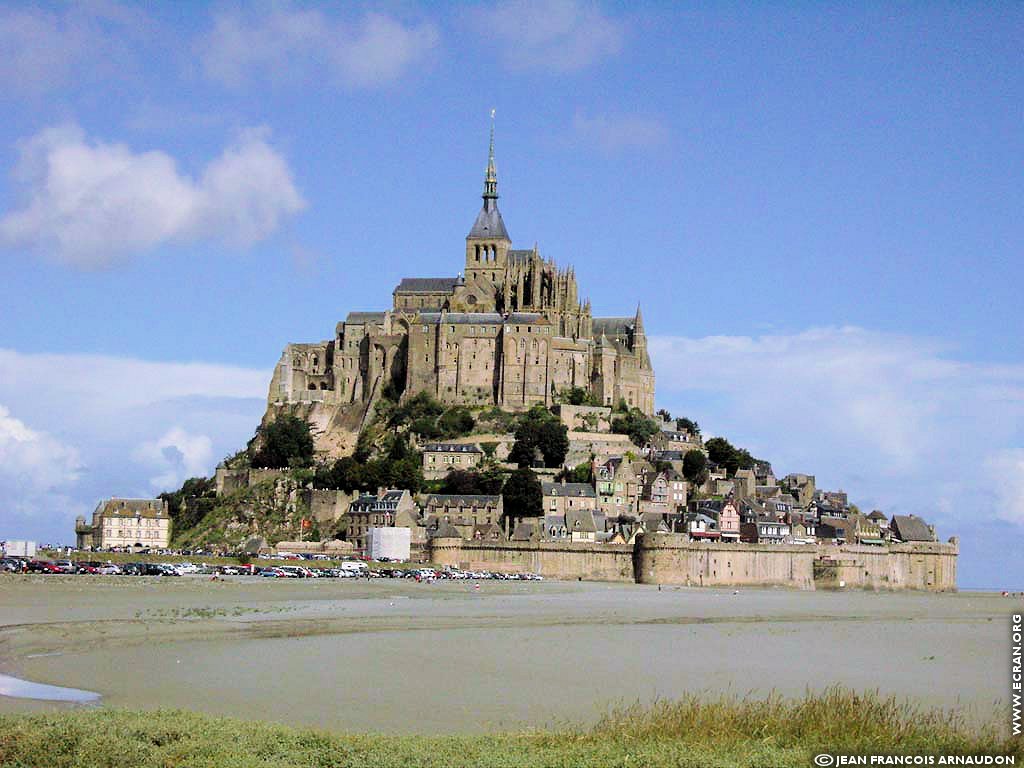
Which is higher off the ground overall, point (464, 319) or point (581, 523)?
point (464, 319)

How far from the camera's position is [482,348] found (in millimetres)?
116625

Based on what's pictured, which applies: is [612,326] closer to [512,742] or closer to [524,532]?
[524,532]

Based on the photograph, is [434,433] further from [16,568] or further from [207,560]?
[16,568]

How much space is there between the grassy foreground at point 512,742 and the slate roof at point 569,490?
75514 millimetres

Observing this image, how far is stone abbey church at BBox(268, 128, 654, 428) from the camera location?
115m

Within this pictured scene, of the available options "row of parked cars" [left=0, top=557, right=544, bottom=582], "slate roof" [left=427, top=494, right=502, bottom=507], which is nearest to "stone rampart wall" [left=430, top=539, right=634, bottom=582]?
"row of parked cars" [left=0, top=557, right=544, bottom=582]

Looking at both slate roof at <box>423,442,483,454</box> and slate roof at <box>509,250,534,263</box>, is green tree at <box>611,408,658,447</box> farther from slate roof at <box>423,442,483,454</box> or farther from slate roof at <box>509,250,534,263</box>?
slate roof at <box>509,250,534,263</box>

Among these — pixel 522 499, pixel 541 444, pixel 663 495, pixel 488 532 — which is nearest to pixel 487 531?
Result: pixel 488 532

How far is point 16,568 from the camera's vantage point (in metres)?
69.0

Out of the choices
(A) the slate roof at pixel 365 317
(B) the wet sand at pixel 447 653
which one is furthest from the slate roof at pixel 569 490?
(B) the wet sand at pixel 447 653

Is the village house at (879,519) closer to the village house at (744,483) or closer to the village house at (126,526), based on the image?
the village house at (744,483)

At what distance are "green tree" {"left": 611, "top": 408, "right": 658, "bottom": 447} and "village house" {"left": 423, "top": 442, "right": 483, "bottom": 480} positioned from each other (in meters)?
12.6

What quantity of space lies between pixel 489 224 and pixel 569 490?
38469 mm

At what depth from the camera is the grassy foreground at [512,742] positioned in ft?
63.5
